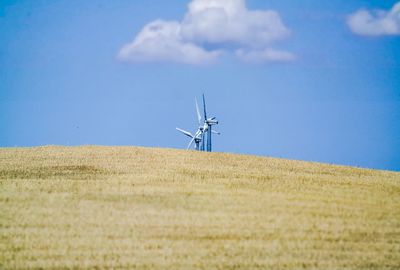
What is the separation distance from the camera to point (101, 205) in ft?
60.5

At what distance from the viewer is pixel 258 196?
67.7ft

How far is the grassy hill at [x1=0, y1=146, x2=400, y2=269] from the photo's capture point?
13523mm

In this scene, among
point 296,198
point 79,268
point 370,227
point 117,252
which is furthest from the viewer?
point 296,198

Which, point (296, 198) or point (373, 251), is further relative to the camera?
point (296, 198)

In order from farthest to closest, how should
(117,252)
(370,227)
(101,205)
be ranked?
1. (101,205)
2. (370,227)
3. (117,252)

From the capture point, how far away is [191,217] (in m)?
17.2

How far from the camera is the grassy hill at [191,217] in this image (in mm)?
Result: 13523

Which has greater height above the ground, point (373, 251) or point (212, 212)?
point (212, 212)

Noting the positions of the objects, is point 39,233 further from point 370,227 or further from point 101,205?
point 370,227

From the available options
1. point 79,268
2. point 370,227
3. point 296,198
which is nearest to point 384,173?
point 296,198

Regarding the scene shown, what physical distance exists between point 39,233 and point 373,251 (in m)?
8.70

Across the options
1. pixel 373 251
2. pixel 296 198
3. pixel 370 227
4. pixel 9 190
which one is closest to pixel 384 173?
pixel 296 198

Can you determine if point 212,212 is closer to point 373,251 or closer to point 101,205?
point 101,205

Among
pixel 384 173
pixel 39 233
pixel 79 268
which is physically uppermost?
pixel 384 173
